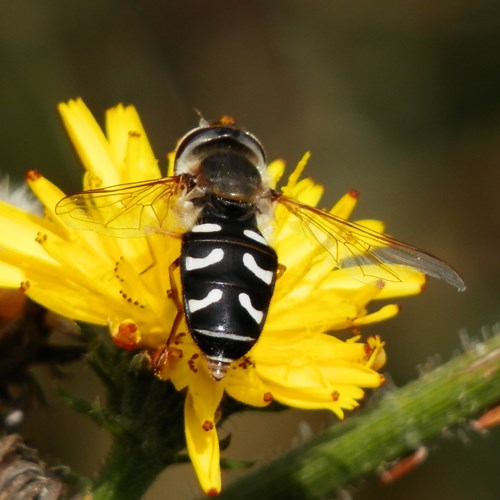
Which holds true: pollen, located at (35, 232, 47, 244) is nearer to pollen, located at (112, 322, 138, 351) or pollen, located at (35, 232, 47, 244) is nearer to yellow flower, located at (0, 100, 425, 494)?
yellow flower, located at (0, 100, 425, 494)

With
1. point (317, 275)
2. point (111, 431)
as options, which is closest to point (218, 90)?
point (317, 275)

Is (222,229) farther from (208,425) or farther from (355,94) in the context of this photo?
(355,94)

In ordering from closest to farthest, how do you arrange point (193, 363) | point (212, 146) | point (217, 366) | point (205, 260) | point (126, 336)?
point (217, 366)
point (205, 260)
point (126, 336)
point (193, 363)
point (212, 146)

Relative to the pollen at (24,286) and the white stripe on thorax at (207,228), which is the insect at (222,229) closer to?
the white stripe on thorax at (207,228)

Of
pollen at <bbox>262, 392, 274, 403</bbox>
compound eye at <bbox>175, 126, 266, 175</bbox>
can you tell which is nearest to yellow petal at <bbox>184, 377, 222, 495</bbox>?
pollen at <bbox>262, 392, 274, 403</bbox>

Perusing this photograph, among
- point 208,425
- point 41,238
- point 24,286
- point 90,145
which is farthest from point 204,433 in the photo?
point 90,145

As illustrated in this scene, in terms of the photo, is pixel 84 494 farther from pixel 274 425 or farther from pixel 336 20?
pixel 336 20
